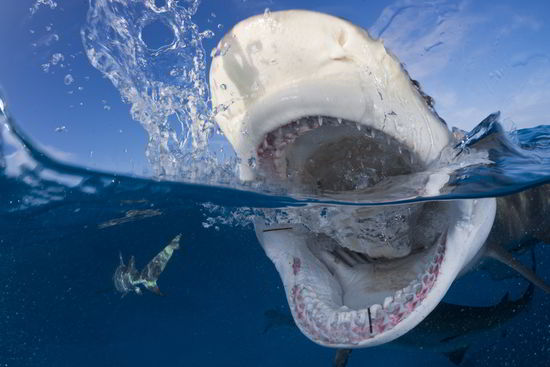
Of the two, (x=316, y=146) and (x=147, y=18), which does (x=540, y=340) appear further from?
(x=147, y=18)

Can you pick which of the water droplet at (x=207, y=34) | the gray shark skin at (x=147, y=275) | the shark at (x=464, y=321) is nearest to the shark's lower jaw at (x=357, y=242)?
the water droplet at (x=207, y=34)

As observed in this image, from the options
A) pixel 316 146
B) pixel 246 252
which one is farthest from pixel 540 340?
pixel 246 252

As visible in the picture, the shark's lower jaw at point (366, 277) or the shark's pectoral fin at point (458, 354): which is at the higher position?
the shark's lower jaw at point (366, 277)

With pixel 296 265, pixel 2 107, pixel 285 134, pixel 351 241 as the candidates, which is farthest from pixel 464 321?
pixel 2 107

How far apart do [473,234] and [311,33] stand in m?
1.66

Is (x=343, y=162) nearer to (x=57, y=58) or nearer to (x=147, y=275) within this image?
(x=57, y=58)

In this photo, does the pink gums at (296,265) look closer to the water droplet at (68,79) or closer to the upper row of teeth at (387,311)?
the upper row of teeth at (387,311)

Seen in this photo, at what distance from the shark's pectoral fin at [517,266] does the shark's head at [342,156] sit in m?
0.94

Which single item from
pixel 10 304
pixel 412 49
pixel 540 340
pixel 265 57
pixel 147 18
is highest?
pixel 147 18

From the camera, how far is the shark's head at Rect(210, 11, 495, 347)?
178 centimetres

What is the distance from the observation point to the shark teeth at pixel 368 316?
7.29ft

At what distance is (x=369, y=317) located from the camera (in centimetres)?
225

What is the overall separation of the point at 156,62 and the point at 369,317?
2529 mm

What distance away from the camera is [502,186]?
3619 mm
